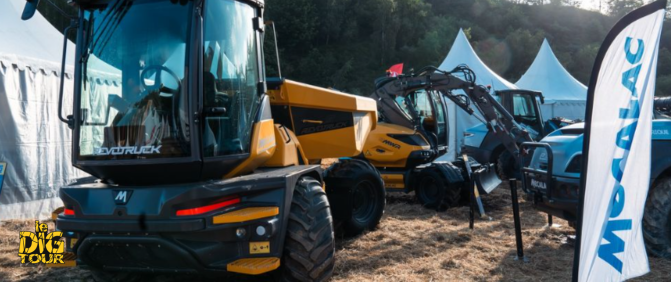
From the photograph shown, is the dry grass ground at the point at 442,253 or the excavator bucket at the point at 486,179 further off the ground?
the excavator bucket at the point at 486,179

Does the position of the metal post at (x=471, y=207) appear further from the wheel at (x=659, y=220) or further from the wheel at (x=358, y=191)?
the wheel at (x=659, y=220)

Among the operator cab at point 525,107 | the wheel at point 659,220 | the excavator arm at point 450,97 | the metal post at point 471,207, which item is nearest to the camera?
the wheel at point 659,220

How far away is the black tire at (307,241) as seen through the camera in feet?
12.9

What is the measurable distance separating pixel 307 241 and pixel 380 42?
38710 millimetres

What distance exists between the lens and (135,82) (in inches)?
148

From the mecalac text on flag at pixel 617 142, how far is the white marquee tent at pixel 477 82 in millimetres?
11319

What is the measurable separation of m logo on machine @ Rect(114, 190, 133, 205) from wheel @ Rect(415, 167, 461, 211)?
17.4 feet

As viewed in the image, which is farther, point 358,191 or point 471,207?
point 471,207

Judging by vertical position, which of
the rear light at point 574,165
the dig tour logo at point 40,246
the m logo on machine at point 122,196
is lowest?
the dig tour logo at point 40,246

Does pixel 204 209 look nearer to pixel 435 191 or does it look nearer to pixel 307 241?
pixel 307 241

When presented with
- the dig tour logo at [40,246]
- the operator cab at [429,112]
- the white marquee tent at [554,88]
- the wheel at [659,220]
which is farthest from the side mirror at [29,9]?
the white marquee tent at [554,88]

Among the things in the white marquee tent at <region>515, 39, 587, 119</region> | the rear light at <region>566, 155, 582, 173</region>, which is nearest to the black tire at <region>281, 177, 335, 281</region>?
the rear light at <region>566, 155, 582, 173</region>

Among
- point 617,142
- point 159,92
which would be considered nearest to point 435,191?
point 159,92

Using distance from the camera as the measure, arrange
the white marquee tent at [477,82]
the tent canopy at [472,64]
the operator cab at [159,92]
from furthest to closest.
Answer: the tent canopy at [472,64], the white marquee tent at [477,82], the operator cab at [159,92]
